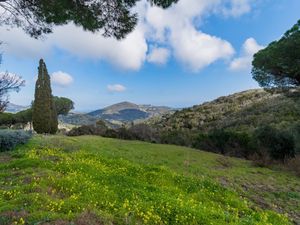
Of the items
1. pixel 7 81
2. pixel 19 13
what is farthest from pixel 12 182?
pixel 7 81

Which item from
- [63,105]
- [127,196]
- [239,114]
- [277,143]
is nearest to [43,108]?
[277,143]

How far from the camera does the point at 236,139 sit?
946 inches

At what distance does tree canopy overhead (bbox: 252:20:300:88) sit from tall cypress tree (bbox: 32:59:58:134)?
17626mm

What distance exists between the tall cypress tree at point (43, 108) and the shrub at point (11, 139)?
446 inches

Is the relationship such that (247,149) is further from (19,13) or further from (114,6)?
(19,13)

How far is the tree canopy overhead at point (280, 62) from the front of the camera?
56.3ft

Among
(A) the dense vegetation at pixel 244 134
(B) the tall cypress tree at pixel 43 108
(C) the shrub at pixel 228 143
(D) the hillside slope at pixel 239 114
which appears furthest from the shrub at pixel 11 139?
(D) the hillside slope at pixel 239 114

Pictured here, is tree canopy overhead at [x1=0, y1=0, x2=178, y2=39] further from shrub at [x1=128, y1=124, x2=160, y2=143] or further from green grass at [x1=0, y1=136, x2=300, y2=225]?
shrub at [x1=128, y1=124, x2=160, y2=143]

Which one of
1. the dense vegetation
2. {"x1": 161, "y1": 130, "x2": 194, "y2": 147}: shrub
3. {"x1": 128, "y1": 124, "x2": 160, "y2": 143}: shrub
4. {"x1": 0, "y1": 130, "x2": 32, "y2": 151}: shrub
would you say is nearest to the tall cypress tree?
the dense vegetation

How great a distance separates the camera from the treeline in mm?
20594

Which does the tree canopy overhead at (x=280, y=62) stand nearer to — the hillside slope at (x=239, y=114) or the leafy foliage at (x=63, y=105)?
the hillside slope at (x=239, y=114)

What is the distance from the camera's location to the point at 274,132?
21.2 meters

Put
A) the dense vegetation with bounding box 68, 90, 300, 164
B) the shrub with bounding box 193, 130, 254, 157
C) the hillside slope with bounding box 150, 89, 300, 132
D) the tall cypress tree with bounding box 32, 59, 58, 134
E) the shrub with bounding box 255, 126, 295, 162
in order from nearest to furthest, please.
Answer: 1. the shrub with bounding box 255, 126, 295, 162
2. the dense vegetation with bounding box 68, 90, 300, 164
3. the shrub with bounding box 193, 130, 254, 157
4. the tall cypress tree with bounding box 32, 59, 58, 134
5. the hillside slope with bounding box 150, 89, 300, 132

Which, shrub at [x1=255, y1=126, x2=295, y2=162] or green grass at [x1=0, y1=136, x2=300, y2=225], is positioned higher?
shrub at [x1=255, y1=126, x2=295, y2=162]
